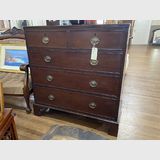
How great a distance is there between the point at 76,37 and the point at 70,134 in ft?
3.11

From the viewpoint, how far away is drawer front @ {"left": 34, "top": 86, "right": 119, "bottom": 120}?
152cm

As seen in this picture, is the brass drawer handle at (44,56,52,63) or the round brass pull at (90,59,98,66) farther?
the brass drawer handle at (44,56,52,63)

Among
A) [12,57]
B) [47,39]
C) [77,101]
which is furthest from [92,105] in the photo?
[12,57]

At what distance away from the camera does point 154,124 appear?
1.76m

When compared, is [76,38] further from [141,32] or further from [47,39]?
[141,32]

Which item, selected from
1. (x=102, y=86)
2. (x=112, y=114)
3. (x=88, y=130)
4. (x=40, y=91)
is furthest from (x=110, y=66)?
(x=40, y=91)

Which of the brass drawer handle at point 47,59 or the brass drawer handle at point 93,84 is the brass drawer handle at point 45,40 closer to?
the brass drawer handle at point 47,59

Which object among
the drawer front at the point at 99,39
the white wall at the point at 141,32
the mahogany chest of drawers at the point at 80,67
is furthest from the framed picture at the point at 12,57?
the white wall at the point at 141,32

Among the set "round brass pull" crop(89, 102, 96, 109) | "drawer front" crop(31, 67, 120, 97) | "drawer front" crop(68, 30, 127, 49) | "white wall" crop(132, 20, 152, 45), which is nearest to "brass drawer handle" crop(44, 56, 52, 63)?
"drawer front" crop(31, 67, 120, 97)

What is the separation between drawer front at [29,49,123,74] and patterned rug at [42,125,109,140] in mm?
656

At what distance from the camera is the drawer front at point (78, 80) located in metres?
1.43

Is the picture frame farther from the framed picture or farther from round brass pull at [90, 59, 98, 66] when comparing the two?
round brass pull at [90, 59, 98, 66]

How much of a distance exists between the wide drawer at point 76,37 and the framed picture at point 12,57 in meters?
0.64

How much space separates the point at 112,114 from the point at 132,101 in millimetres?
828
